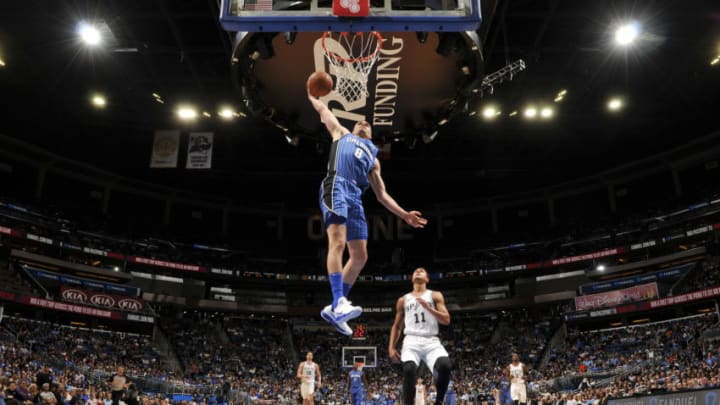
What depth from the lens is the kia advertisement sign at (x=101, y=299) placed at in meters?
32.0

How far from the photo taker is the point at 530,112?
27766 mm

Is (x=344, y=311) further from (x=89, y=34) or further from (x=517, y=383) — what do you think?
(x=89, y=34)

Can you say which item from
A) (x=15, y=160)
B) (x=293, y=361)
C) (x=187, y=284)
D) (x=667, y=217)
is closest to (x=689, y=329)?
(x=667, y=217)

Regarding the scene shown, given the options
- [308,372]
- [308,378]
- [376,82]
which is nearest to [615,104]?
[376,82]

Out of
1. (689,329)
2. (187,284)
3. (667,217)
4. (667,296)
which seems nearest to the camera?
(689,329)

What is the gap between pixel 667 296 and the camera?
3081cm

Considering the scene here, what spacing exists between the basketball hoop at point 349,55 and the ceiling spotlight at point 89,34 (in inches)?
445

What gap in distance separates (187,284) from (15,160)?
13525mm

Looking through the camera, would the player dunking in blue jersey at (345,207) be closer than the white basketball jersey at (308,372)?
Yes

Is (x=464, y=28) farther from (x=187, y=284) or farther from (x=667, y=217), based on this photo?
(x=187, y=284)

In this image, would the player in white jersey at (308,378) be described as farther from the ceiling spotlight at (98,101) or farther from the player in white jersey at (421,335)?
the ceiling spotlight at (98,101)

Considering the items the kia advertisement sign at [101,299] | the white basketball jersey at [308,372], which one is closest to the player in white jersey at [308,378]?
the white basketball jersey at [308,372]

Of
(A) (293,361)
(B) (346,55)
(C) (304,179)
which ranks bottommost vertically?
(A) (293,361)

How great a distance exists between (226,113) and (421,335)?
2275 centimetres
